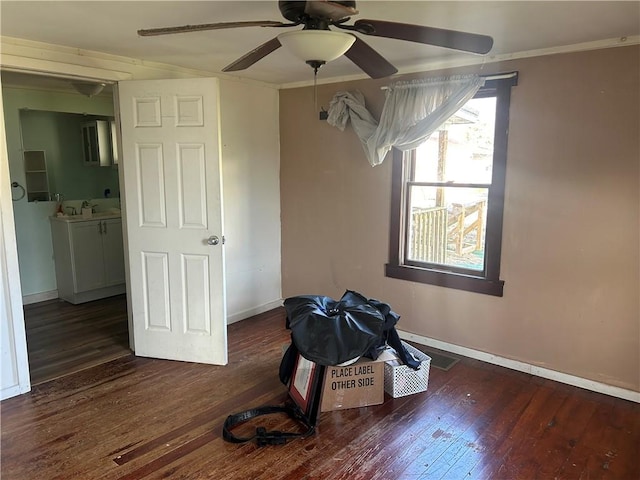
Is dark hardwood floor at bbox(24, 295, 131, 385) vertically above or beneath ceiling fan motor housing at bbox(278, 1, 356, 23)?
beneath

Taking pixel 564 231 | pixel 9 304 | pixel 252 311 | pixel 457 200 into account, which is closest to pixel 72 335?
pixel 9 304

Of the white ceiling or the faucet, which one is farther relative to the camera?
the faucet

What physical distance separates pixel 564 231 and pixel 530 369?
101 cm

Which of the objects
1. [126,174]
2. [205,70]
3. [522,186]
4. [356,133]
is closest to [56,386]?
[126,174]

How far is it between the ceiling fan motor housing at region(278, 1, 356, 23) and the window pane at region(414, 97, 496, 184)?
195cm

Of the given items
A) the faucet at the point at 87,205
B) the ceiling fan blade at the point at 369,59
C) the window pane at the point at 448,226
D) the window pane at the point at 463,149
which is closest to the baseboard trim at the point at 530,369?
the window pane at the point at 448,226

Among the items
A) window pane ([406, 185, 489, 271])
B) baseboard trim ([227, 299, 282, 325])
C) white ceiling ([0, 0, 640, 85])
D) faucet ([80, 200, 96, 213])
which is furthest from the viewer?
faucet ([80, 200, 96, 213])

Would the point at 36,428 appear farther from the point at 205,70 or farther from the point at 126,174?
the point at 205,70

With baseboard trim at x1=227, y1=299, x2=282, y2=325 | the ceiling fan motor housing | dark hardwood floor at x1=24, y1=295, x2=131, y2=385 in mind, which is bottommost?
dark hardwood floor at x1=24, y1=295, x2=131, y2=385

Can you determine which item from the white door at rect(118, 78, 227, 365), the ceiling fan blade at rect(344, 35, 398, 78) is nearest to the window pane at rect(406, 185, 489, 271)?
the ceiling fan blade at rect(344, 35, 398, 78)

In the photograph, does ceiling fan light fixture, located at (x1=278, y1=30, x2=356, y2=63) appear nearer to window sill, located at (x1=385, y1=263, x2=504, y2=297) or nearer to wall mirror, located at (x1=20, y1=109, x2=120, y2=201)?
window sill, located at (x1=385, y1=263, x2=504, y2=297)

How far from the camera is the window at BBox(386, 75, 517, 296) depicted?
325 cm

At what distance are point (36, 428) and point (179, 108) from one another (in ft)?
6.99

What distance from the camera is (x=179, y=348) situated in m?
3.41
